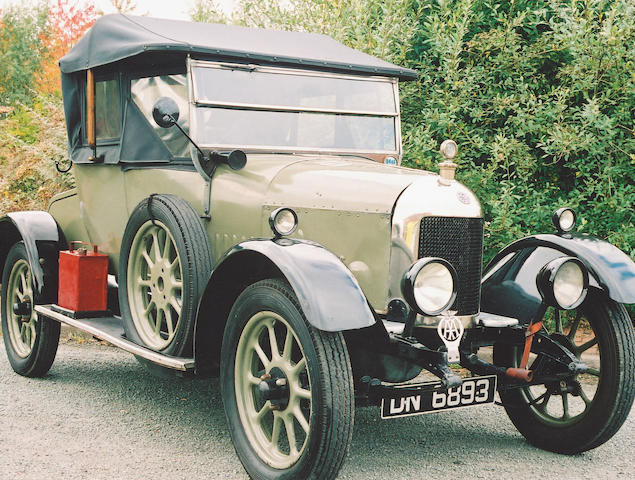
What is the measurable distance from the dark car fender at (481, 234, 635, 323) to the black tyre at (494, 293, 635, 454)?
16 centimetres

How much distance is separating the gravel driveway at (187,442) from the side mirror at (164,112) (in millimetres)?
1691

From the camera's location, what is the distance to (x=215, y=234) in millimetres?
4148

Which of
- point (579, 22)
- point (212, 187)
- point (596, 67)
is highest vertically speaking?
point (579, 22)

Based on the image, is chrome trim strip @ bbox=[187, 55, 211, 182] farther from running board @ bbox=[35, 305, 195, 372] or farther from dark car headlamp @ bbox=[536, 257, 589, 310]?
dark car headlamp @ bbox=[536, 257, 589, 310]

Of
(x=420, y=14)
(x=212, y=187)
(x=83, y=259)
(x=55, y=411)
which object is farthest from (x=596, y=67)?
(x=55, y=411)

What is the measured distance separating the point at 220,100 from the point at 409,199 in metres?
1.38

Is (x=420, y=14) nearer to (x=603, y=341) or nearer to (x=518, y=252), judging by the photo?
(x=518, y=252)

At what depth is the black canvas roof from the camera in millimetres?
4227

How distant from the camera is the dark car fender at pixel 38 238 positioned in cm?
507

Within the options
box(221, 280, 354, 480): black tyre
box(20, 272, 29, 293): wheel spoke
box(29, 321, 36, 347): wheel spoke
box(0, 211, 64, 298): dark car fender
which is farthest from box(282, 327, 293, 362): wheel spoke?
box(20, 272, 29, 293): wheel spoke

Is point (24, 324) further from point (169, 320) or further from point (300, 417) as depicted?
point (300, 417)

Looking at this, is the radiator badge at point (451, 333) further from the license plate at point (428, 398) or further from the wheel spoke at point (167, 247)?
the wheel spoke at point (167, 247)

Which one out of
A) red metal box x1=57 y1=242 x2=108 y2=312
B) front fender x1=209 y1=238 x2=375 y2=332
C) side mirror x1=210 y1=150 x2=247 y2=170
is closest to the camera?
front fender x1=209 y1=238 x2=375 y2=332

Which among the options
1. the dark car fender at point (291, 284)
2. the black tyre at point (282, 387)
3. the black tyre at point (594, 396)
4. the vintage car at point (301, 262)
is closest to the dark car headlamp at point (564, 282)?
the vintage car at point (301, 262)
